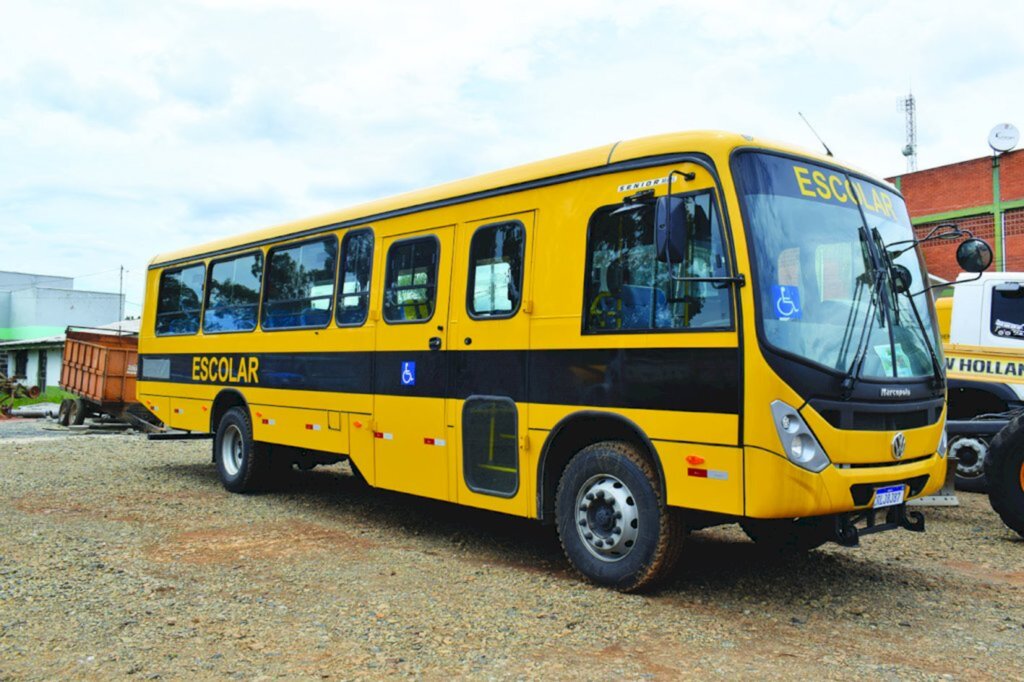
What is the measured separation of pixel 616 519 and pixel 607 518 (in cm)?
9

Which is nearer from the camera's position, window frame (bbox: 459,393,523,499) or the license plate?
the license plate

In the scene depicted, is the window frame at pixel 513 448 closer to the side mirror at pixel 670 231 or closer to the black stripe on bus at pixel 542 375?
the black stripe on bus at pixel 542 375

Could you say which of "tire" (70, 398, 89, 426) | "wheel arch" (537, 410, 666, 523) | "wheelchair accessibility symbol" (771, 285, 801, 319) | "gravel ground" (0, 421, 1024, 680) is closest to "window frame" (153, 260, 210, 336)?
"gravel ground" (0, 421, 1024, 680)

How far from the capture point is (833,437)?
5.16 metres

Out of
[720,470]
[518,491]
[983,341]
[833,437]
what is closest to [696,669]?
[720,470]

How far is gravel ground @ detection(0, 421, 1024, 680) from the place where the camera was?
15.0ft

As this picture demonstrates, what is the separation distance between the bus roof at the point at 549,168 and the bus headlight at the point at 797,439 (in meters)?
1.63

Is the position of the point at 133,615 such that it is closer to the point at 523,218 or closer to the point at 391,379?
the point at 391,379

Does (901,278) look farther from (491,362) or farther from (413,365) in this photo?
(413,365)

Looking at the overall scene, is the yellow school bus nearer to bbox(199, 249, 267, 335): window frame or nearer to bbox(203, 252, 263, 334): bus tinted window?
bbox(199, 249, 267, 335): window frame

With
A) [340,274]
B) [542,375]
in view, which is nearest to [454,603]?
[542,375]

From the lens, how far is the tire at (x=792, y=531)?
18.1 ft

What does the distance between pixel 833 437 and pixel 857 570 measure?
204cm

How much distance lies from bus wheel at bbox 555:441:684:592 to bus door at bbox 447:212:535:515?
18.5 inches
